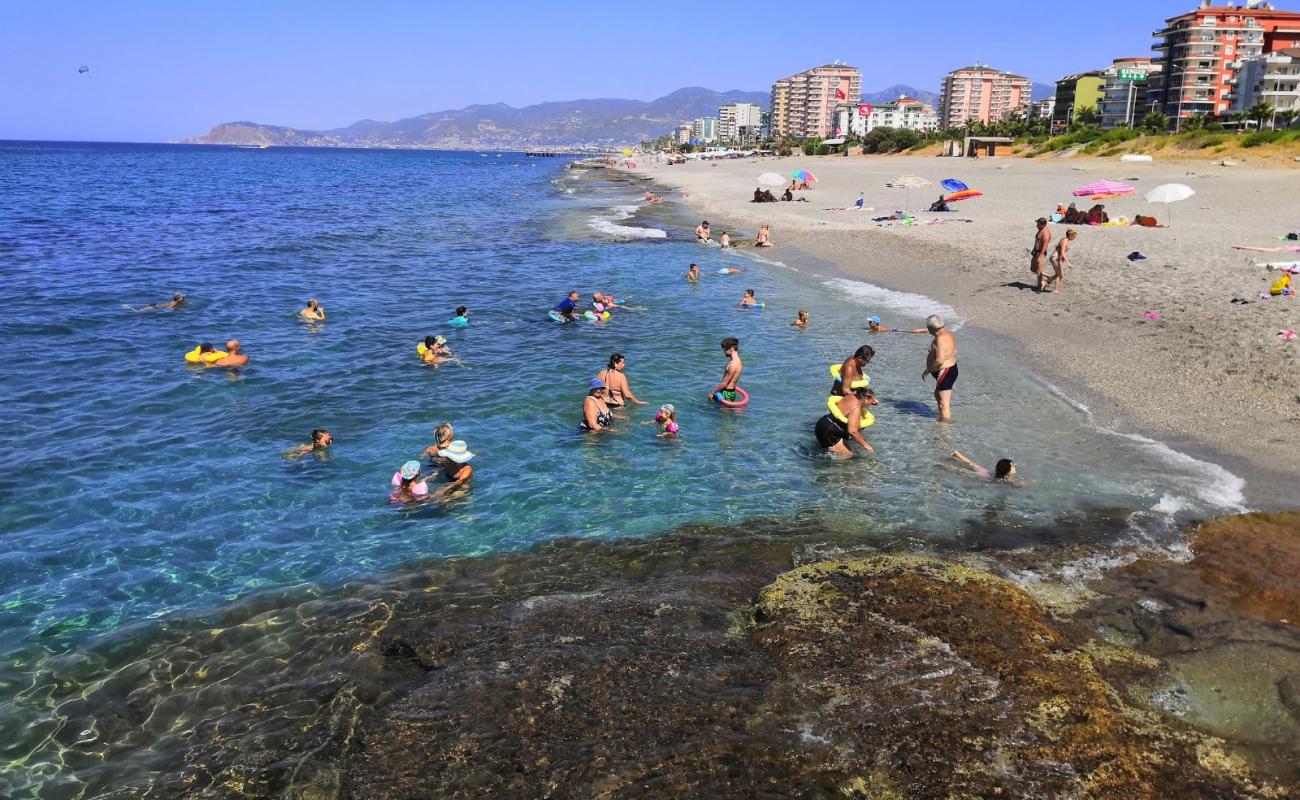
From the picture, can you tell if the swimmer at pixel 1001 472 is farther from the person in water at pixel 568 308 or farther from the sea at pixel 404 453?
the person in water at pixel 568 308

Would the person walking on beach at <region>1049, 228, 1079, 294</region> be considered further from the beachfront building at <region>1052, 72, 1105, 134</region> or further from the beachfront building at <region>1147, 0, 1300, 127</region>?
the beachfront building at <region>1052, 72, 1105, 134</region>

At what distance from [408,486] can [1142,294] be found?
17.2m

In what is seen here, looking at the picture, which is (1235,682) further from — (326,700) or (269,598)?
(269,598)

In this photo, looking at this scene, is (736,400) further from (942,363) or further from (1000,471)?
(1000,471)

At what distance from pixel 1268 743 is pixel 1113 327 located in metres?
13.1

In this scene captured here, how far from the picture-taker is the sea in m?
8.39

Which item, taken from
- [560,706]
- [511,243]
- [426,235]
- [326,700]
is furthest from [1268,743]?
[426,235]

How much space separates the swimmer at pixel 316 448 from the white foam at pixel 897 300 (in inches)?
557

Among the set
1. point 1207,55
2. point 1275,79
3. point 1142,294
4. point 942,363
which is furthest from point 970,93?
point 942,363

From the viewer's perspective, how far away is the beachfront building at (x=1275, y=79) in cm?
9088

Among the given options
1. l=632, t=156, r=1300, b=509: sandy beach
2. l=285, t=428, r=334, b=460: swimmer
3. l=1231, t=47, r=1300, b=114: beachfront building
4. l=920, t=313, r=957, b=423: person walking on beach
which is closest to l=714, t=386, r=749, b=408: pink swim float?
l=920, t=313, r=957, b=423: person walking on beach

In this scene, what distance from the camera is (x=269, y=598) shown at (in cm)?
833

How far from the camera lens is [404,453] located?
40.3ft

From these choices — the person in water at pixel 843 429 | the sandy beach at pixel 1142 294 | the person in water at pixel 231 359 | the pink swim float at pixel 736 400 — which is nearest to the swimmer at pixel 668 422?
the pink swim float at pixel 736 400
